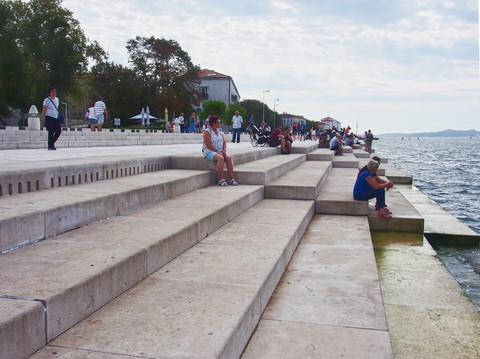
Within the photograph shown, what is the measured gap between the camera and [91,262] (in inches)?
124

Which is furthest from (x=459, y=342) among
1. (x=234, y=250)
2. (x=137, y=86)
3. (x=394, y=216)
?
(x=137, y=86)

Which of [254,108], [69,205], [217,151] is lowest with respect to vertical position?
[69,205]

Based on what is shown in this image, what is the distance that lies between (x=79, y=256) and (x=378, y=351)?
2207 mm

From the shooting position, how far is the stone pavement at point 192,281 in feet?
8.51

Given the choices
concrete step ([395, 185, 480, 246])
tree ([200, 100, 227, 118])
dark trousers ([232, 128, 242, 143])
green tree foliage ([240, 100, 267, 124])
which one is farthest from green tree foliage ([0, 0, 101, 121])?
green tree foliage ([240, 100, 267, 124])

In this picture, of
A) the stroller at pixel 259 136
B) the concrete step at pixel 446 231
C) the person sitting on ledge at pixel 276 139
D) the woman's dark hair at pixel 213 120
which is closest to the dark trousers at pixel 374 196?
the concrete step at pixel 446 231

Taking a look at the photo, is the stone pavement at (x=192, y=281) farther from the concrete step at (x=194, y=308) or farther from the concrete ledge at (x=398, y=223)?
the concrete ledge at (x=398, y=223)

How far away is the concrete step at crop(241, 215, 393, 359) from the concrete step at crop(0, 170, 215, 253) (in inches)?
75.0

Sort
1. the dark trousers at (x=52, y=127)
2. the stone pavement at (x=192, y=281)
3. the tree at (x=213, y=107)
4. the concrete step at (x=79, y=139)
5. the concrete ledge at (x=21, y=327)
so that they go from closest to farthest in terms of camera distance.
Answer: the concrete ledge at (x=21, y=327) < the stone pavement at (x=192, y=281) < the dark trousers at (x=52, y=127) < the concrete step at (x=79, y=139) < the tree at (x=213, y=107)

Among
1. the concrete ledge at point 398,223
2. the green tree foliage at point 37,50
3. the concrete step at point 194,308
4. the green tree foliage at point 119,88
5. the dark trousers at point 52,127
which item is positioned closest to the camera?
the concrete step at point 194,308

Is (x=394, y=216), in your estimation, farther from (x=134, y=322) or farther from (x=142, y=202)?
(x=134, y=322)

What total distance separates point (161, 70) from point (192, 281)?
61911 mm

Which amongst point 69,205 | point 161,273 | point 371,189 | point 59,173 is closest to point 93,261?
point 161,273

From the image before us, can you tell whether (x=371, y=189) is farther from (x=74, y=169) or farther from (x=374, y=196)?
(x=74, y=169)
